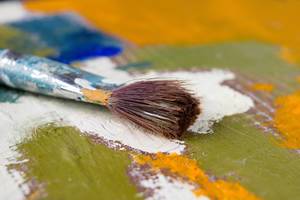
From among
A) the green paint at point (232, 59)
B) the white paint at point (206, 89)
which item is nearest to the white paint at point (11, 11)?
the white paint at point (206, 89)

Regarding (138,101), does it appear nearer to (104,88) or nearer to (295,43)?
(104,88)

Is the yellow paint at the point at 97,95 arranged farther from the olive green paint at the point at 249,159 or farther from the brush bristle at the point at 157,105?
the olive green paint at the point at 249,159

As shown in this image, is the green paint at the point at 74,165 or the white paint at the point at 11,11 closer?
the green paint at the point at 74,165

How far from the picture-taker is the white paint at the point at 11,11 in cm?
336

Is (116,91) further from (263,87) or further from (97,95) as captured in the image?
(263,87)

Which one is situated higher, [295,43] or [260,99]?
[295,43]

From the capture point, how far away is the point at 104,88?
221 cm

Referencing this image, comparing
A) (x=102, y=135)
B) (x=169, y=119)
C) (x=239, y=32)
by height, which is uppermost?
(x=239, y=32)

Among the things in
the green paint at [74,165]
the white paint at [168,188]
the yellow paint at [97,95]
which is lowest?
the green paint at [74,165]

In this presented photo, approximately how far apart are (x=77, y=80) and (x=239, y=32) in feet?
4.92

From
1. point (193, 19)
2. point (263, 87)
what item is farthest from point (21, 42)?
point (263, 87)

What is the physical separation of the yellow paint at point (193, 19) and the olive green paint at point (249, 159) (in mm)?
1039

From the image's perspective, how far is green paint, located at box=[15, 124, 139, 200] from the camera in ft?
5.84

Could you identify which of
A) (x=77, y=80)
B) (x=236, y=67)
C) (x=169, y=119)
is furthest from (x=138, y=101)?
(x=236, y=67)
